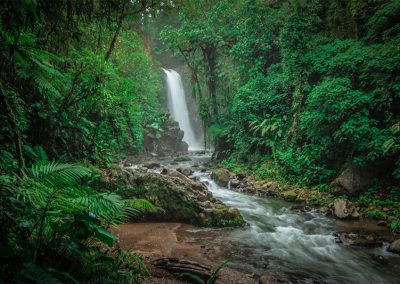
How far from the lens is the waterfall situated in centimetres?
3374

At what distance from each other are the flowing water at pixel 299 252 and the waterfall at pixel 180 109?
25.3m

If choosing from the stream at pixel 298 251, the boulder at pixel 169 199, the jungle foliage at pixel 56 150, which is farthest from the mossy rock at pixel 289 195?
the jungle foliage at pixel 56 150

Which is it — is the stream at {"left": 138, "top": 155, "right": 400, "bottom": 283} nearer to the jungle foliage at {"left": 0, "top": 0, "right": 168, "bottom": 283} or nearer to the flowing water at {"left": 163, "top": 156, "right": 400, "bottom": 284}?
the flowing water at {"left": 163, "top": 156, "right": 400, "bottom": 284}

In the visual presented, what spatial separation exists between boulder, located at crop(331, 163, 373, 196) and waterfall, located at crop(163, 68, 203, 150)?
24.0 meters

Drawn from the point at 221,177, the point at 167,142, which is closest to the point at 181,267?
the point at 221,177

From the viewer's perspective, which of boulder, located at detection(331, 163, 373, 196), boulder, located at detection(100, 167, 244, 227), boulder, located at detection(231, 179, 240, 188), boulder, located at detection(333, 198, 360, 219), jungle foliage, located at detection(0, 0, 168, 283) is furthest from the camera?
boulder, located at detection(231, 179, 240, 188)

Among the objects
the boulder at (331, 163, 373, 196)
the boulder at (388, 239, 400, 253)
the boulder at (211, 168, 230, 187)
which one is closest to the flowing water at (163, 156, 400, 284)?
Result: the boulder at (388, 239, 400, 253)

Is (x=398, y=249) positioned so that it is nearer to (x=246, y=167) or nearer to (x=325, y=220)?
(x=325, y=220)

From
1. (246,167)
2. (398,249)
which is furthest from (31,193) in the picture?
(246,167)

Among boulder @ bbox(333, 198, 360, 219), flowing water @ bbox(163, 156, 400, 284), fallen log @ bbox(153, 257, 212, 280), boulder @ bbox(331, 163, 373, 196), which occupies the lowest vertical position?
flowing water @ bbox(163, 156, 400, 284)

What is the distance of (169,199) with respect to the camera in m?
7.00

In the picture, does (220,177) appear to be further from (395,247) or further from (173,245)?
(395,247)

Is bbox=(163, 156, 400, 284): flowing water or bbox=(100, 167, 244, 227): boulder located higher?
bbox=(100, 167, 244, 227): boulder

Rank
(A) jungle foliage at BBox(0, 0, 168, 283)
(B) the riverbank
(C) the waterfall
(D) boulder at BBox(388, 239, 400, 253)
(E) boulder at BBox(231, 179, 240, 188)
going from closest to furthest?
1. (A) jungle foliage at BBox(0, 0, 168, 283)
2. (D) boulder at BBox(388, 239, 400, 253)
3. (B) the riverbank
4. (E) boulder at BBox(231, 179, 240, 188)
5. (C) the waterfall
